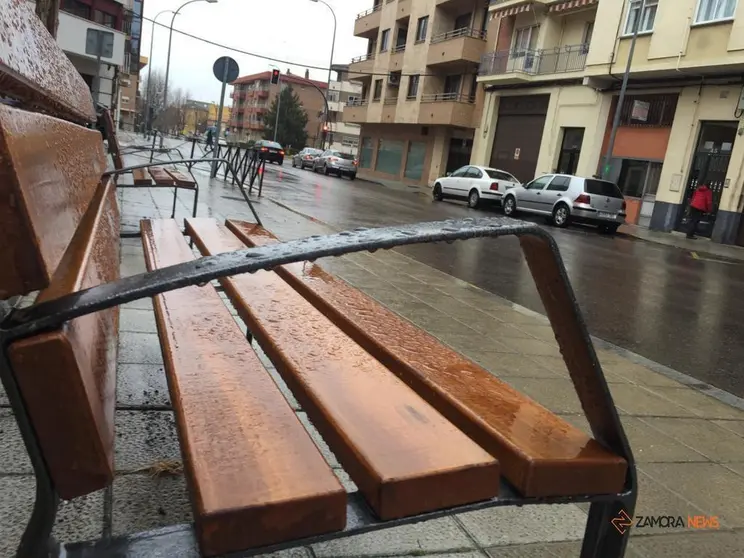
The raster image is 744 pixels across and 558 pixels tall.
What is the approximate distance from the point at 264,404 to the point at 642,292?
7645 mm

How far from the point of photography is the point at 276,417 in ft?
4.14

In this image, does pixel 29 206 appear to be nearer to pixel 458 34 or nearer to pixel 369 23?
pixel 458 34

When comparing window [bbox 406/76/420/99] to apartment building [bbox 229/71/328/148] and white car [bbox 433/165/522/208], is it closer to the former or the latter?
white car [bbox 433/165/522/208]

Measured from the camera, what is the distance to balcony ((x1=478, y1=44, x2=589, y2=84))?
25016 mm

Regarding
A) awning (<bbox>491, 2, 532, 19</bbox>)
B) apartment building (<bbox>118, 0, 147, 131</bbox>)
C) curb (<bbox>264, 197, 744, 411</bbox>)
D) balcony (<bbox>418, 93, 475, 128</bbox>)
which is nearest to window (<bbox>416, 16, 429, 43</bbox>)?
balcony (<bbox>418, 93, 475, 128</bbox>)

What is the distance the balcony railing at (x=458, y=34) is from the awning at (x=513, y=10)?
92.1 inches

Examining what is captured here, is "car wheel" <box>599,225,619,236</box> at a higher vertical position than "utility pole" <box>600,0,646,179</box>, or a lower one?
lower

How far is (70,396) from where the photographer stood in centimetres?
98

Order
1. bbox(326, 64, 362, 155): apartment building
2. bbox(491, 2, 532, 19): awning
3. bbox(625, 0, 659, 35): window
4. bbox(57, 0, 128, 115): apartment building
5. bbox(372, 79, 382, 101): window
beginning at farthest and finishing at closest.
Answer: bbox(326, 64, 362, 155): apartment building
bbox(372, 79, 382, 101): window
bbox(57, 0, 128, 115): apartment building
bbox(491, 2, 532, 19): awning
bbox(625, 0, 659, 35): window

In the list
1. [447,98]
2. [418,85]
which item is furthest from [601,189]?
Result: [418,85]

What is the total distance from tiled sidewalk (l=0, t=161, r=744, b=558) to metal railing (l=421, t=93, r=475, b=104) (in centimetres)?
2916

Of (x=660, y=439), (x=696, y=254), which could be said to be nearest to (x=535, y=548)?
(x=660, y=439)

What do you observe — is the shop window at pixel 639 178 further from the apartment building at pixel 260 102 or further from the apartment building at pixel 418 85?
the apartment building at pixel 260 102

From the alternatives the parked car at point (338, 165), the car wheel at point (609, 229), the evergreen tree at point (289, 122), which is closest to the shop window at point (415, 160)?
the parked car at point (338, 165)
